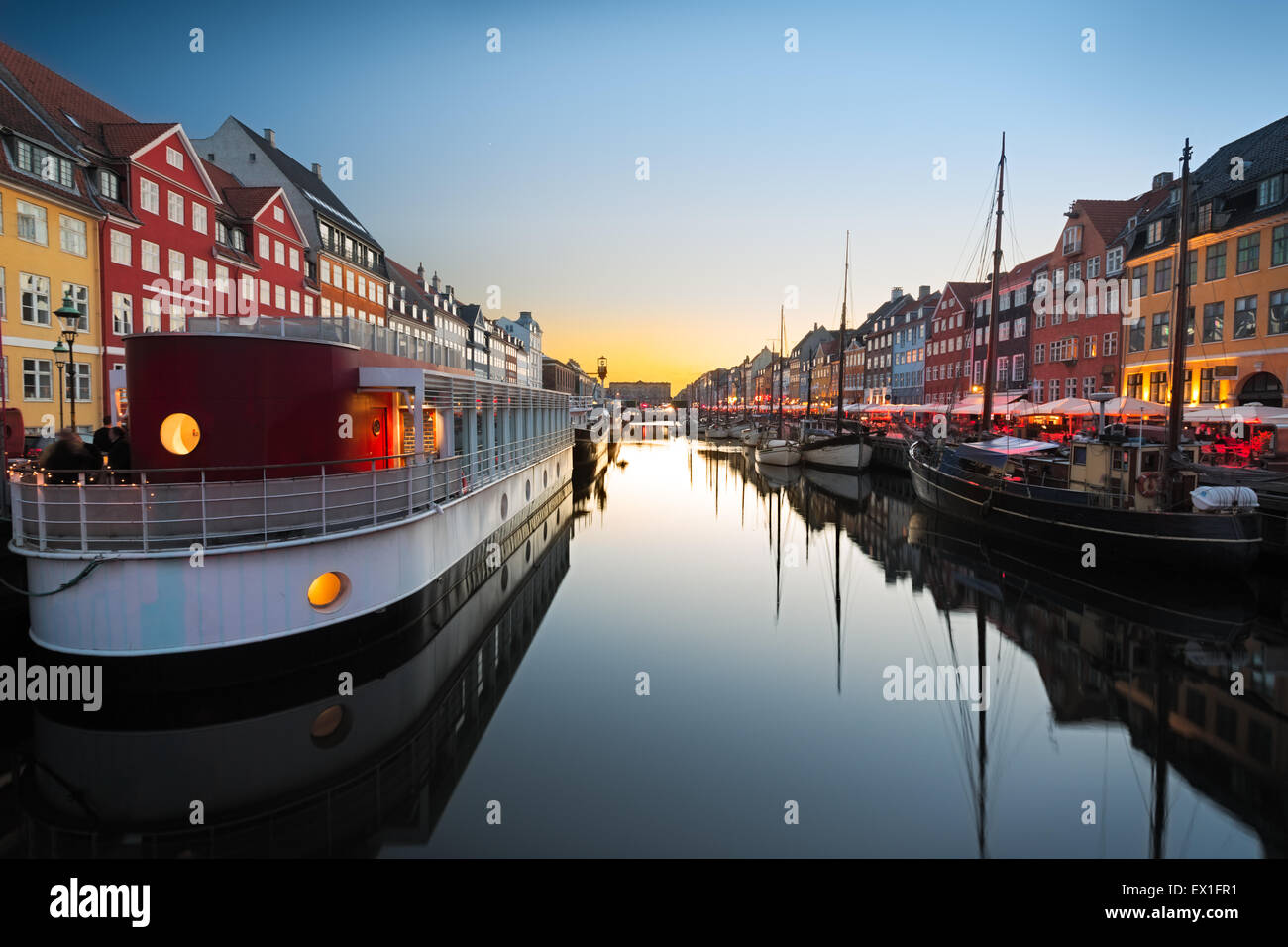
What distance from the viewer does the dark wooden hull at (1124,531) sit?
17.1 m

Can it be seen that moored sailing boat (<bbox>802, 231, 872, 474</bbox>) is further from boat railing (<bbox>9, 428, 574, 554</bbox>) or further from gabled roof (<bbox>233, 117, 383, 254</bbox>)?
boat railing (<bbox>9, 428, 574, 554</bbox>)

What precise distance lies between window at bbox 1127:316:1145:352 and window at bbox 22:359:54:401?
52.3 meters

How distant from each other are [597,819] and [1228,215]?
39.6m

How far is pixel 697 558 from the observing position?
24344 mm

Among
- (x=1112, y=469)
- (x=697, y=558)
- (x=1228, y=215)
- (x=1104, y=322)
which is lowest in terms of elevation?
(x=697, y=558)

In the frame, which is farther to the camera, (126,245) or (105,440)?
(126,245)

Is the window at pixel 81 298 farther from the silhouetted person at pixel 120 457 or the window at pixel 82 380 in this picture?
the silhouetted person at pixel 120 457

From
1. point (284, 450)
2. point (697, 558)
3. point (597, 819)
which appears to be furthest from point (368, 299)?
point (597, 819)

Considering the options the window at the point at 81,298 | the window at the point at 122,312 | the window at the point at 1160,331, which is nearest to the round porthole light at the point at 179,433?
the window at the point at 81,298

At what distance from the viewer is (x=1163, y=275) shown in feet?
123

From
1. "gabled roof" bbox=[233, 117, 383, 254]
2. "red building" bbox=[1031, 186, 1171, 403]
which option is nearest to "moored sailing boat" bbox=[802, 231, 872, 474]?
"red building" bbox=[1031, 186, 1171, 403]

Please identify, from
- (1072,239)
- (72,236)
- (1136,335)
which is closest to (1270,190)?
(1136,335)

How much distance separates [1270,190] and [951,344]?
133 ft
